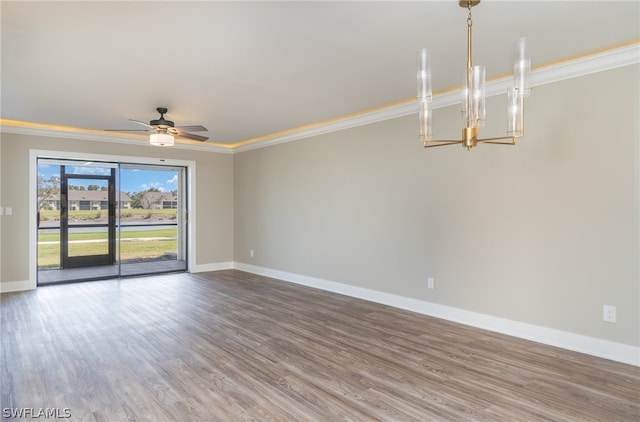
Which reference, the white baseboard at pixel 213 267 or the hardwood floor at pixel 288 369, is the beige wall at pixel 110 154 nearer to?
the white baseboard at pixel 213 267

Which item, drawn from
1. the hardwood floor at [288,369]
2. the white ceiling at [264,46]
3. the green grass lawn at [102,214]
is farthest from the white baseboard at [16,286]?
the white ceiling at [264,46]

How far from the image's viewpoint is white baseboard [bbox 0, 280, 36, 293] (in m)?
5.76

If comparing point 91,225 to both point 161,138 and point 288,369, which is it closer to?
point 161,138

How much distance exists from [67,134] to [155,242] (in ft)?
8.48

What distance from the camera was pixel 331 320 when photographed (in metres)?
4.35

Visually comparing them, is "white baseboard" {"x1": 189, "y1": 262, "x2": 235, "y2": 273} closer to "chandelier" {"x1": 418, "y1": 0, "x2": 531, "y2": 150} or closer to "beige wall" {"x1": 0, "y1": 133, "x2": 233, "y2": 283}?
"beige wall" {"x1": 0, "y1": 133, "x2": 233, "y2": 283}

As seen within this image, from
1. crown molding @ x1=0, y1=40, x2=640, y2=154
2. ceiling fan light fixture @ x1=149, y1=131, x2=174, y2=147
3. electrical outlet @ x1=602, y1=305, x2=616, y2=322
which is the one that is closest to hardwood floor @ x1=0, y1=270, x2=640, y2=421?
electrical outlet @ x1=602, y1=305, x2=616, y2=322

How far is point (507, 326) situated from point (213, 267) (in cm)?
581

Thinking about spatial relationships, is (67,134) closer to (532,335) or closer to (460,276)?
(460,276)

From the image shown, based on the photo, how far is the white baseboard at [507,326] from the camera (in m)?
3.16

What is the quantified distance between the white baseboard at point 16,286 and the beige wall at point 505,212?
15.1 feet

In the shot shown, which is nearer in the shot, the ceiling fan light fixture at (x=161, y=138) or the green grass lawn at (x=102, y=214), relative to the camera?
the ceiling fan light fixture at (x=161, y=138)

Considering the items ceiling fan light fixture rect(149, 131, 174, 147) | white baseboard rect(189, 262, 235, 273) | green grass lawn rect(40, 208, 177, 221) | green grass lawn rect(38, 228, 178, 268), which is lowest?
white baseboard rect(189, 262, 235, 273)

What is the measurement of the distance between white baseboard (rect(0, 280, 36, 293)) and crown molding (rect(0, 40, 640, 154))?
2379 millimetres
